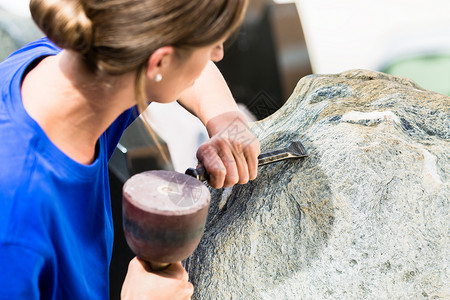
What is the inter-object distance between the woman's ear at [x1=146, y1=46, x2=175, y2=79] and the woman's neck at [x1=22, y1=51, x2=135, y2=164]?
0.10ft

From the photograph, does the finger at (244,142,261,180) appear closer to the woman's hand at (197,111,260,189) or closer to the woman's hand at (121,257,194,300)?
the woman's hand at (197,111,260,189)

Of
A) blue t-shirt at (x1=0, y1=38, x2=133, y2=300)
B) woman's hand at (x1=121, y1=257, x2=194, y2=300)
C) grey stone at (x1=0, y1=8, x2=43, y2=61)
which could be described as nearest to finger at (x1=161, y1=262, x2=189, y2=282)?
woman's hand at (x1=121, y1=257, x2=194, y2=300)

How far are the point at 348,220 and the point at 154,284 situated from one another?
33 centimetres

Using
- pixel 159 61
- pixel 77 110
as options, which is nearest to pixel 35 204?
pixel 77 110

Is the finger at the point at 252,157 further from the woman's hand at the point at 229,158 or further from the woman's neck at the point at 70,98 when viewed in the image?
the woman's neck at the point at 70,98

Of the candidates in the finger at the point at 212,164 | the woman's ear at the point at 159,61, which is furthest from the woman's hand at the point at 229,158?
the woman's ear at the point at 159,61

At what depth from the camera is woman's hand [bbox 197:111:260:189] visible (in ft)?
2.49

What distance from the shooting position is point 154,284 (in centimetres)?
66

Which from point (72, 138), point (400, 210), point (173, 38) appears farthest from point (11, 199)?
point (400, 210)

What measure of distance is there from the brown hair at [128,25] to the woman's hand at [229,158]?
24cm

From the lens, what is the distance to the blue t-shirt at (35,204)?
0.60m

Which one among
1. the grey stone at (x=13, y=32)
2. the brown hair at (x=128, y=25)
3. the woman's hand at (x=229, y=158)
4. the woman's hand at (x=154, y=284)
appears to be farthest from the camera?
the grey stone at (x=13, y=32)

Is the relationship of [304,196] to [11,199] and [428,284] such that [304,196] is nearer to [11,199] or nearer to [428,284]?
[428,284]

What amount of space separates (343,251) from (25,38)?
1.52 meters
